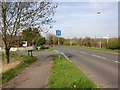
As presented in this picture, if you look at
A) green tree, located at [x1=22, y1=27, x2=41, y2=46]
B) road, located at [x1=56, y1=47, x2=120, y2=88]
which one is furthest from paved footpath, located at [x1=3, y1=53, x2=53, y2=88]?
green tree, located at [x1=22, y1=27, x2=41, y2=46]

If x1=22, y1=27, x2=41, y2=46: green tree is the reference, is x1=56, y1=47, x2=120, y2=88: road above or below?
below

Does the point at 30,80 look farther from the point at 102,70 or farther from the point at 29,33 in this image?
the point at 29,33

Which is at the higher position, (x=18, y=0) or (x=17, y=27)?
(x=18, y=0)

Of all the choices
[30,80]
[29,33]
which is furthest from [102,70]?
[29,33]

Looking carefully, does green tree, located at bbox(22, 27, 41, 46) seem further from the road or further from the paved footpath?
the paved footpath

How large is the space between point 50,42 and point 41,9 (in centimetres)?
10799

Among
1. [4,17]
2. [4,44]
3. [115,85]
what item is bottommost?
[115,85]

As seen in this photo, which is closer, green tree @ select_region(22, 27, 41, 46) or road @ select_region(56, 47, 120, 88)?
road @ select_region(56, 47, 120, 88)

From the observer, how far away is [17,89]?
10.4 meters

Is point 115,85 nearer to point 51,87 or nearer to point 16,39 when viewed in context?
point 51,87

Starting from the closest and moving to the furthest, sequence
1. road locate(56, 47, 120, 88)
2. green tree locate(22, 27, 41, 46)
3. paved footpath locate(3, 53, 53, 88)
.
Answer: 1. paved footpath locate(3, 53, 53, 88)
2. road locate(56, 47, 120, 88)
3. green tree locate(22, 27, 41, 46)

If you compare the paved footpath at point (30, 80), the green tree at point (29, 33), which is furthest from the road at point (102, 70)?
the green tree at point (29, 33)

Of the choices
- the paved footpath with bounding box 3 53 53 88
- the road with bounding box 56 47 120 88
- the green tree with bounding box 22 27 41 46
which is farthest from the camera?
the green tree with bounding box 22 27 41 46

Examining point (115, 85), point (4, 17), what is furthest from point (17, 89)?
point (4, 17)
